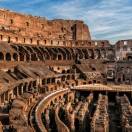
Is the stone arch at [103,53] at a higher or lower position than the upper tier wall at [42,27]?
lower

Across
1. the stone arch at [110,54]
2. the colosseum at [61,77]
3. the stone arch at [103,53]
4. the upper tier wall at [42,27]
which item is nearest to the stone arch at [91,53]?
the colosseum at [61,77]

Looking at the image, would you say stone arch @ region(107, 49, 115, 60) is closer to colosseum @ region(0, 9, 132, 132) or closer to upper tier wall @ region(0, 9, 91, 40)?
colosseum @ region(0, 9, 132, 132)

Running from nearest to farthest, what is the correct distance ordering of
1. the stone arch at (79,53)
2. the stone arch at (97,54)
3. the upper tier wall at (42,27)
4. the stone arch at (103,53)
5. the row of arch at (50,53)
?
the row of arch at (50,53)
the upper tier wall at (42,27)
the stone arch at (79,53)
the stone arch at (97,54)
the stone arch at (103,53)

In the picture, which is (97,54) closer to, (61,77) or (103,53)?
(103,53)

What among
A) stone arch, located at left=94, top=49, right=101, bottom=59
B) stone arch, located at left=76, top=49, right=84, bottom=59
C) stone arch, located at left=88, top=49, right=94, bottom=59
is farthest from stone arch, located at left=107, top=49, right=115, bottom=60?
stone arch, located at left=76, top=49, right=84, bottom=59

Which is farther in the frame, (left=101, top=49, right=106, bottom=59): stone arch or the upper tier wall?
(left=101, top=49, right=106, bottom=59): stone arch

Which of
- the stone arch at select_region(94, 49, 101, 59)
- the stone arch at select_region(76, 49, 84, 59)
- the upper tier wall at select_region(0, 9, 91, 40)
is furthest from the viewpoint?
the stone arch at select_region(94, 49, 101, 59)

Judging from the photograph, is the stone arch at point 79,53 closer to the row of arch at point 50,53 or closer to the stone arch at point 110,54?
the row of arch at point 50,53

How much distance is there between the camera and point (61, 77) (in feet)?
158

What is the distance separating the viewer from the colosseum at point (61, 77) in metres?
25.0

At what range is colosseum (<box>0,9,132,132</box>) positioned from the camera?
25.0 metres

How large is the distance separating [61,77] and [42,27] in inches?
702

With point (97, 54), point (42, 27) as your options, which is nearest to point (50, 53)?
point (42, 27)

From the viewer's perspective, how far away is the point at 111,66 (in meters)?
57.0
